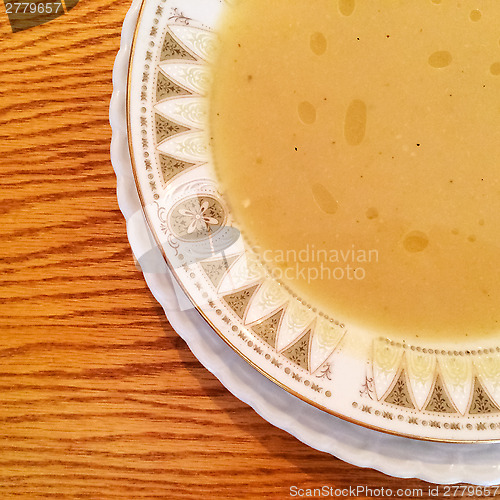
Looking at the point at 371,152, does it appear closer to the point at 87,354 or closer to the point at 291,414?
the point at 291,414

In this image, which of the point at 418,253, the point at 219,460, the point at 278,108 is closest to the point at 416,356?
the point at 418,253

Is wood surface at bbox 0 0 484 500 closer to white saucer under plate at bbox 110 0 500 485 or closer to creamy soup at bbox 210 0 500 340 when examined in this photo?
white saucer under plate at bbox 110 0 500 485

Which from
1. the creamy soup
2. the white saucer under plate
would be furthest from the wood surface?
the creamy soup

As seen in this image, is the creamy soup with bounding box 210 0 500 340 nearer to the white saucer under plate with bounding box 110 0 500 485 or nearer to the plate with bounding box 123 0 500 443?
the plate with bounding box 123 0 500 443

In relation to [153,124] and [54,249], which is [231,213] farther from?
[54,249]

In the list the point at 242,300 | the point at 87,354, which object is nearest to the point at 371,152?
the point at 242,300

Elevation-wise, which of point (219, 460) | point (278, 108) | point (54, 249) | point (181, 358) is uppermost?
point (278, 108)
